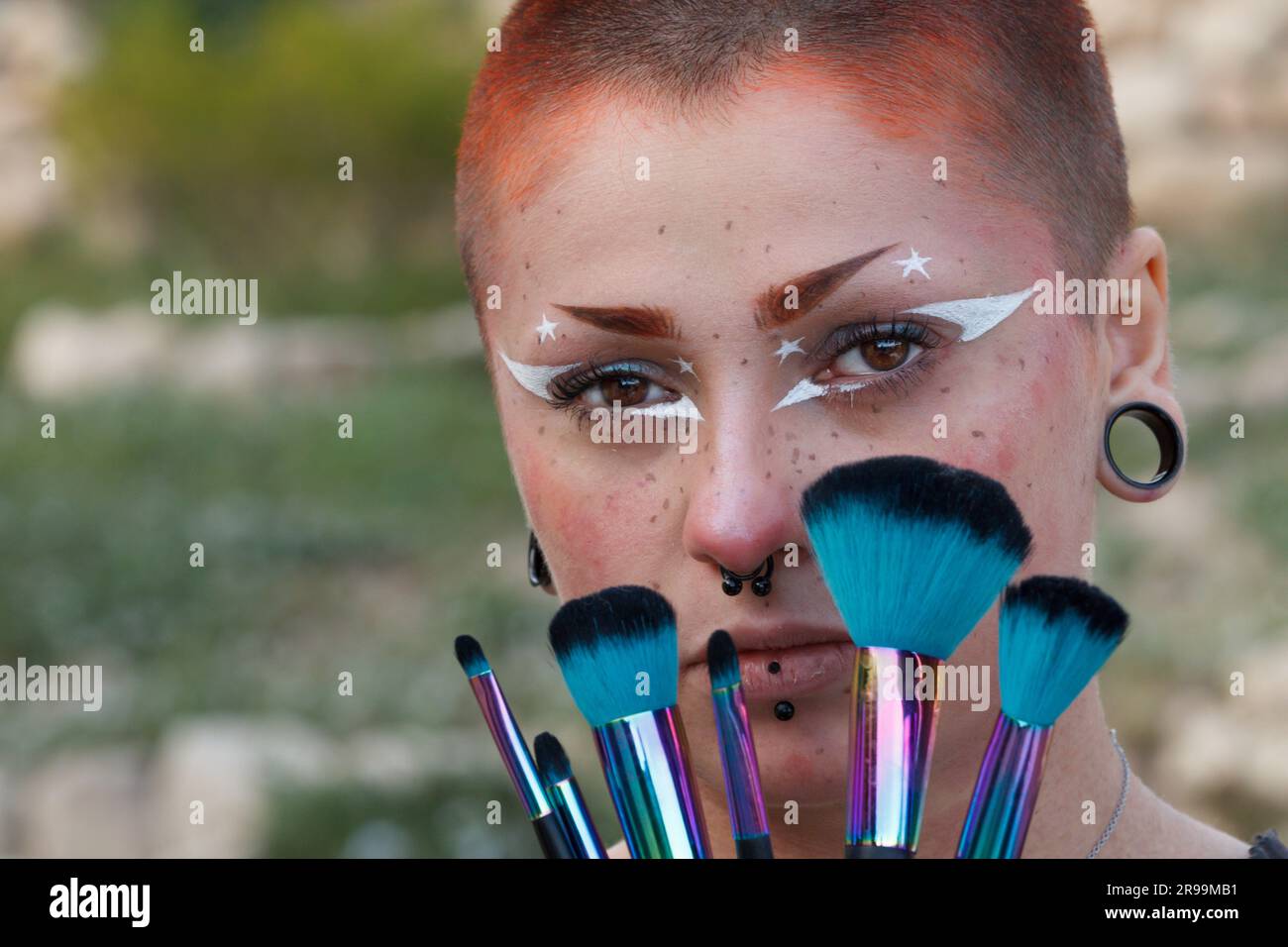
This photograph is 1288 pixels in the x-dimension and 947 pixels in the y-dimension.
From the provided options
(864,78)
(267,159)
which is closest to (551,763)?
(864,78)

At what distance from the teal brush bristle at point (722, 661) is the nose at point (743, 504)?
0.15 m

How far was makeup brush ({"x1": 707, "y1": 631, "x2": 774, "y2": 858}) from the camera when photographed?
3.47 ft

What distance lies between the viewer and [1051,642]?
105 cm

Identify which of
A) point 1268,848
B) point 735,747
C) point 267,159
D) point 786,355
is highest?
point 267,159

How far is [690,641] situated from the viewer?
1331mm

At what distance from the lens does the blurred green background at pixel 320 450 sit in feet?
19.0

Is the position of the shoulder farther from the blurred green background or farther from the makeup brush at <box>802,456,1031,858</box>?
the blurred green background

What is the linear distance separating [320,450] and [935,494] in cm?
786

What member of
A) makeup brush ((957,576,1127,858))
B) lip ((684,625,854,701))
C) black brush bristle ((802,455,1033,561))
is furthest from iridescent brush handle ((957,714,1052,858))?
lip ((684,625,854,701))

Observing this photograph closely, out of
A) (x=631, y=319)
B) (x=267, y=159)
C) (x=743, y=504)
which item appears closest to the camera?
(x=743, y=504)

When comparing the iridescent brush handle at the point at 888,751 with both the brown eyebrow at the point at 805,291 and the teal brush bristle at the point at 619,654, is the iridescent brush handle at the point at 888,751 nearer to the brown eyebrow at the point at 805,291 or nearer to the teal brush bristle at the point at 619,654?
the teal brush bristle at the point at 619,654

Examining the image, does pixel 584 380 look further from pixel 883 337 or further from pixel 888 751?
pixel 888 751

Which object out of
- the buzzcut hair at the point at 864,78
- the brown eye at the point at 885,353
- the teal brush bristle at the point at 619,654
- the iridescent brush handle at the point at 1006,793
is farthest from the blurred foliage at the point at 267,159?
the iridescent brush handle at the point at 1006,793

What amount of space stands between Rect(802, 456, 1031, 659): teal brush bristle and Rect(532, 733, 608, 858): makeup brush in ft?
0.85
